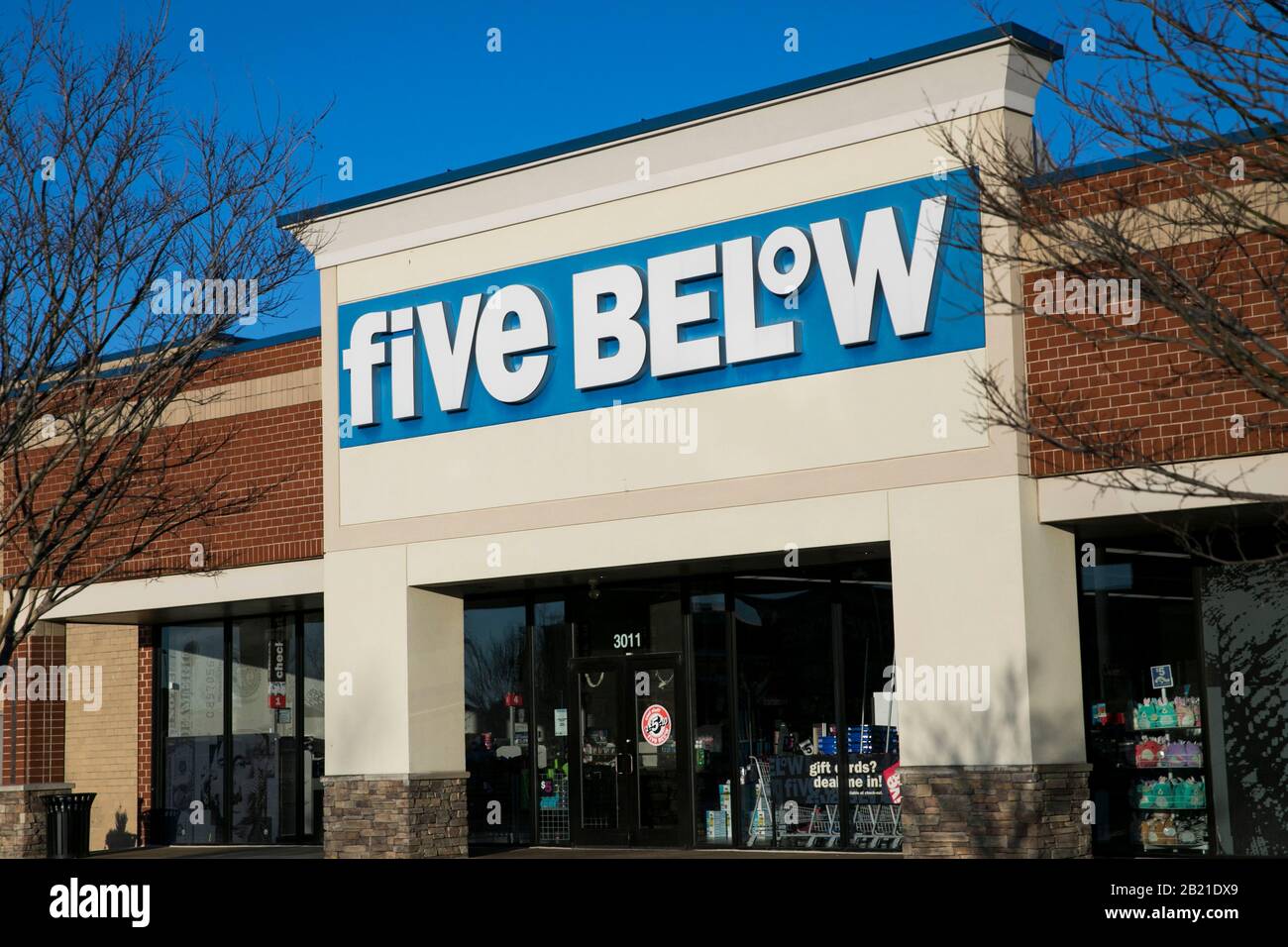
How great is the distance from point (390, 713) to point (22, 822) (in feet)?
24.7

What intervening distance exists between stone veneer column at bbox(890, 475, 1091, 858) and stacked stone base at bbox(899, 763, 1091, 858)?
11mm

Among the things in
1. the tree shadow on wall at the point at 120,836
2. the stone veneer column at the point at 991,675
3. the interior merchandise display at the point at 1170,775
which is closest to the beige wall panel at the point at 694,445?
the stone veneer column at the point at 991,675

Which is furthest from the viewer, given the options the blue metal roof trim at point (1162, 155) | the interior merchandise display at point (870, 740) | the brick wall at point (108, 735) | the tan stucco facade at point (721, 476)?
the brick wall at point (108, 735)

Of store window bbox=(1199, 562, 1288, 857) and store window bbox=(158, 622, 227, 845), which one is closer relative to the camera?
store window bbox=(1199, 562, 1288, 857)

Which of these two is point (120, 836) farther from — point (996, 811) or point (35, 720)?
point (996, 811)

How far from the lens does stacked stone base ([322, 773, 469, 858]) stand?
790 inches

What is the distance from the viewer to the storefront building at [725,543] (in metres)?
16.3

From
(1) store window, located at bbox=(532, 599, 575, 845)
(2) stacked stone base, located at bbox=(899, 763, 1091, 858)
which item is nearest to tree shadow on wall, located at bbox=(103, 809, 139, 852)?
(1) store window, located at bbox=(532, 599, 575, 845)

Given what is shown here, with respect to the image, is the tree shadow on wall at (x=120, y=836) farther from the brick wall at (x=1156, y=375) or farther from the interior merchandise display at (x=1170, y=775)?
the brick wall at (x=1156, y=375)

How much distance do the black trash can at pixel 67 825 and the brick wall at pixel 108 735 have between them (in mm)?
2210

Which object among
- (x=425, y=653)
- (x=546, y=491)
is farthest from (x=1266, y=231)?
(x=425, y=653)

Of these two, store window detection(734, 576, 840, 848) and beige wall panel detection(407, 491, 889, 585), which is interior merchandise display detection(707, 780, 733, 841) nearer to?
store window detection(734, 576, 840, 848)
